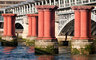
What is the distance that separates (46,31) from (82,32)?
547 cm

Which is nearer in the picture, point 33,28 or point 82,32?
point 82,32

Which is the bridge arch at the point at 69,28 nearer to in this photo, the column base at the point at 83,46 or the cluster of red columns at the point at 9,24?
the cluster of red columns at the point at 9,24

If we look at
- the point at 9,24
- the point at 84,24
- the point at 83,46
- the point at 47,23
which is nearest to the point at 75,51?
the point at 83,46

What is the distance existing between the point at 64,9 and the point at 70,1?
321 cm

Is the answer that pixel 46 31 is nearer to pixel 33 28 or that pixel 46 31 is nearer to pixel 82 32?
pixel 82 32

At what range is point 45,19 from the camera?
5434 centimetres

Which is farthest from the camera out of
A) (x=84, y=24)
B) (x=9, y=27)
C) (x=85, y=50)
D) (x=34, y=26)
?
(x=34, y=26)

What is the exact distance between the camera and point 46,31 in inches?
2128

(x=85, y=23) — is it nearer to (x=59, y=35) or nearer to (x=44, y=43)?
(x=44, y=43)

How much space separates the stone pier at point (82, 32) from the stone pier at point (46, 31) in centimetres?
319

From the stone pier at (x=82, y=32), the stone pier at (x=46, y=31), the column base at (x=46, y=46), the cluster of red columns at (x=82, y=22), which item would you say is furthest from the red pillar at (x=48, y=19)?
the cluster of red columns at (x=82, y=22)

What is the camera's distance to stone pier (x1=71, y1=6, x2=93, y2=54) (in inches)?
2111

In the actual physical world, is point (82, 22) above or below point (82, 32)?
above

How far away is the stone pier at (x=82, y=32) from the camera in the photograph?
53625 mm
